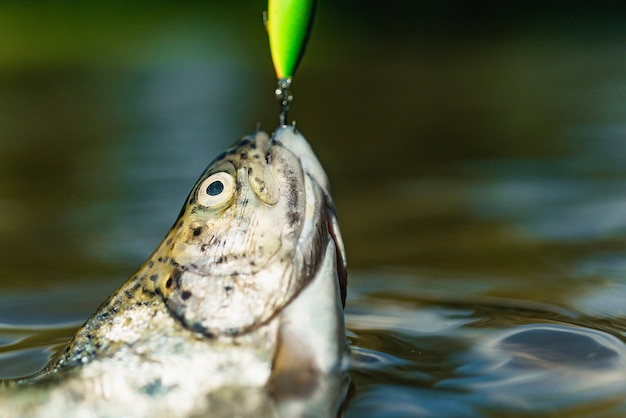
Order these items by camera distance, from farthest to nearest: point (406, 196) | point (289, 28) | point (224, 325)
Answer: point (406, 196), point (224, 325), point (289, 28)

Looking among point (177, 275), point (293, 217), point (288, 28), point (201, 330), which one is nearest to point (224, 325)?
point (201, 330)

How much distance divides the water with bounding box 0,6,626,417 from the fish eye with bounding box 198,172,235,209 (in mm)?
552

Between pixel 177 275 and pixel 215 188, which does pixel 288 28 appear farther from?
pixel 177 275

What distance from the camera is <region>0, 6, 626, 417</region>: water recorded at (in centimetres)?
266

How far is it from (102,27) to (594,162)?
10.5 meters

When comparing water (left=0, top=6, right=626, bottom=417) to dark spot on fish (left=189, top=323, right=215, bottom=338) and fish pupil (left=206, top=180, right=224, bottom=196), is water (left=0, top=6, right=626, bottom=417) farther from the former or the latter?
fish pupil (left=206, top=180, right=224, bottom=196)

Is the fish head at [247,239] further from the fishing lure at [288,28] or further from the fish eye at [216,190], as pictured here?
the fishing lure at [288,28]

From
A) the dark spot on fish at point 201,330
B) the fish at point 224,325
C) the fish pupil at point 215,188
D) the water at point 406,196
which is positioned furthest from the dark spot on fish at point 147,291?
the water at point 406,196

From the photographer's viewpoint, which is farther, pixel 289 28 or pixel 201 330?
pixel 201 330

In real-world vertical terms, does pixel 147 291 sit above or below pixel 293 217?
below

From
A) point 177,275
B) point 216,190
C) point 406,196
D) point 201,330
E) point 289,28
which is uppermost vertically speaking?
point 406,196

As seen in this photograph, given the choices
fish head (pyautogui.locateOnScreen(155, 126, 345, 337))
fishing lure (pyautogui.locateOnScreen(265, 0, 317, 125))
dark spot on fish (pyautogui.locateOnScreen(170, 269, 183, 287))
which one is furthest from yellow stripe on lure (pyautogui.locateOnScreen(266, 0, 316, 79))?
dark spot on fish (pyautogui.locateOnScreen(170, 269, 183, 287))

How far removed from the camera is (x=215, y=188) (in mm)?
2396

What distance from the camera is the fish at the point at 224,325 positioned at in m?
Result: 2.22
